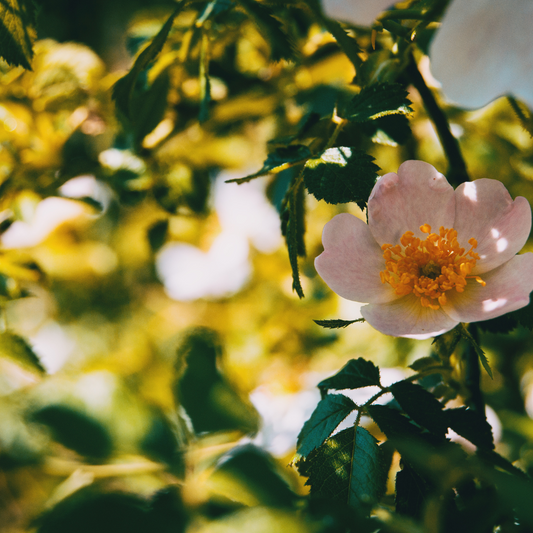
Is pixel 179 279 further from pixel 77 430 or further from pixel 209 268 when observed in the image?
pixel 77 430

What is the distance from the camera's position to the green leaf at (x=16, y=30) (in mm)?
349

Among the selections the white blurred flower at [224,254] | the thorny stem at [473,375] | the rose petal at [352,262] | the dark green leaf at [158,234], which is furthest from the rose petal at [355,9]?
the white blurred flower at [224,254]

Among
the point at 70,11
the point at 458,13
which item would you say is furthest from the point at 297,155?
the point at 70,11

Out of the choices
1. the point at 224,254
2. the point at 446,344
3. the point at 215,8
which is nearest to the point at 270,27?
the point at 215,8

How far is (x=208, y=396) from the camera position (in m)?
0.24

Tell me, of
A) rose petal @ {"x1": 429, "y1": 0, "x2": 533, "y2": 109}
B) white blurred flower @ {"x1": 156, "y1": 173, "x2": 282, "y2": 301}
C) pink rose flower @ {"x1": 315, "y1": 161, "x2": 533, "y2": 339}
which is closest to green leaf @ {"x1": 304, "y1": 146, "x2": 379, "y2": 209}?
pink rose flower @ {"x1": 315, "y1": 161, "x2": 533, "y2": 339}

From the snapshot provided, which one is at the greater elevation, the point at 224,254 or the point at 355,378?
the point at 355,378

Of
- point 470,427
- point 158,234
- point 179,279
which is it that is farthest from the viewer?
point 179,279

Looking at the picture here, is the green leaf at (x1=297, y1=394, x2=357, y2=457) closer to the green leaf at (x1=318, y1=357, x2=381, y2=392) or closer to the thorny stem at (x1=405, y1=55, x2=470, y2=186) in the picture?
the green leaf at (x1=318, y1=357, x2=381, y2=392)

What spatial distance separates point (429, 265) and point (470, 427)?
13 cm

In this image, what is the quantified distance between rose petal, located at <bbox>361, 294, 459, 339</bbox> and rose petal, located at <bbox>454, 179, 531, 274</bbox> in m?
A: 0.05

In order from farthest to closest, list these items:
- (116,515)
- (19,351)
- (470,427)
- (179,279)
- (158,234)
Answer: (179,279) < (158,234) < (19,351) < (470,427) < (116,515)

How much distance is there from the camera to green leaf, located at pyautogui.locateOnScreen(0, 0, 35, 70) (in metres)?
0.35

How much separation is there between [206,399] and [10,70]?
523 millimetres
